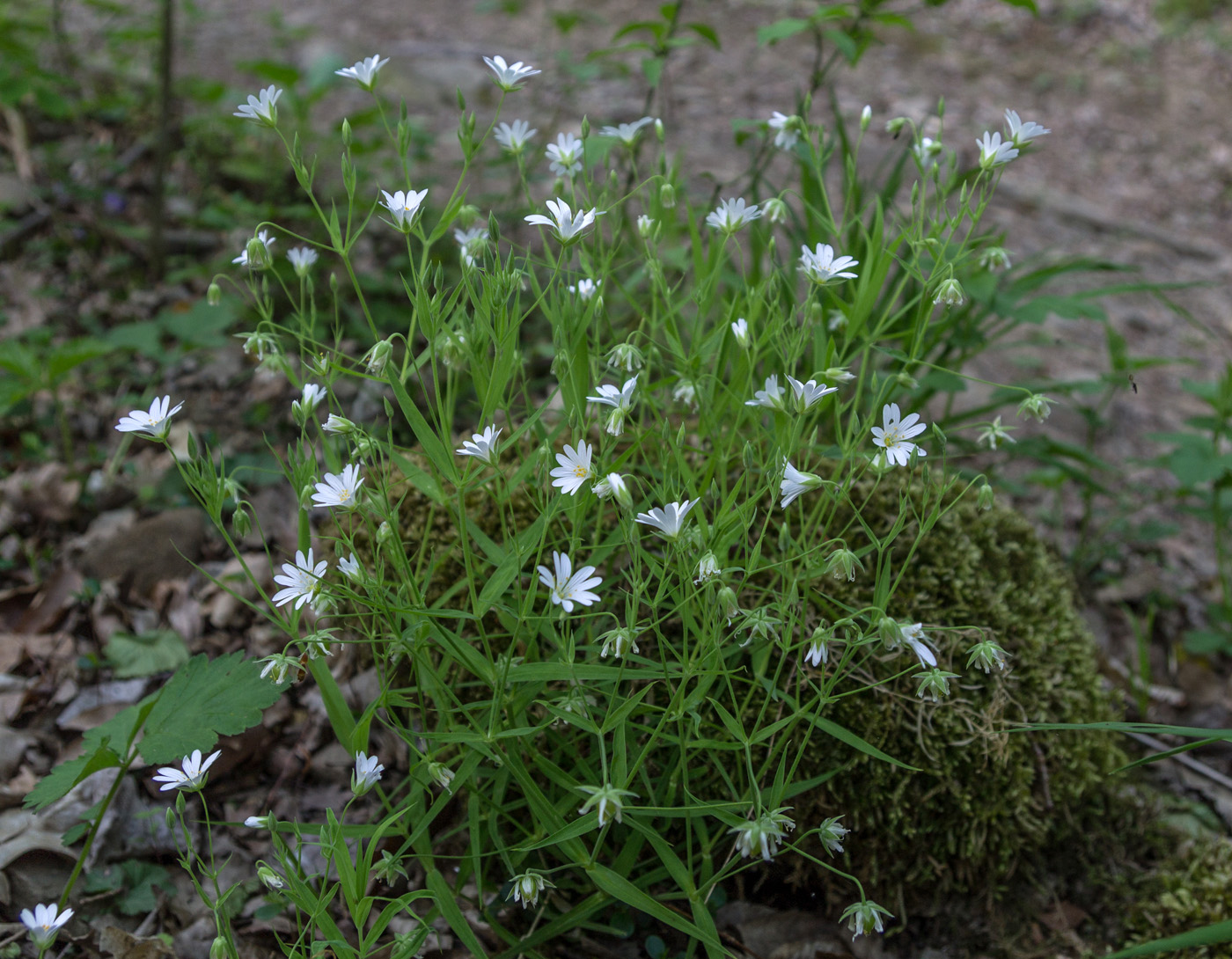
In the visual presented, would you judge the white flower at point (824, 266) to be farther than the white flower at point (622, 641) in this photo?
Yes

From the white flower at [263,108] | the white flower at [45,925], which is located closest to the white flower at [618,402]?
the white flower at [263,108]

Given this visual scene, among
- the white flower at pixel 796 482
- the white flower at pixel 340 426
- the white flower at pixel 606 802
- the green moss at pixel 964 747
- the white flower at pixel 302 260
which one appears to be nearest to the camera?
the white flower at pixel 606 802

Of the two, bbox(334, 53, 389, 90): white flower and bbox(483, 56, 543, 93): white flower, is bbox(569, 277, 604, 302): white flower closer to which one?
bbox(483, 56, 543, 93): white flower

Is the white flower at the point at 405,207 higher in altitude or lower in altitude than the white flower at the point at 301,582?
higher

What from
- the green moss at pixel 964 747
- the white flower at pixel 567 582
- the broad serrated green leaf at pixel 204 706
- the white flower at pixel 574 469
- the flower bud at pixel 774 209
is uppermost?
the flower bud at pixel 774 209

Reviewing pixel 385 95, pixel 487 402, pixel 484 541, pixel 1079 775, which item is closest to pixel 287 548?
pixel 484 541

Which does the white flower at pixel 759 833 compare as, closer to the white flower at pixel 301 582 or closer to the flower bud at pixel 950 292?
the white flower at pixel 301 582

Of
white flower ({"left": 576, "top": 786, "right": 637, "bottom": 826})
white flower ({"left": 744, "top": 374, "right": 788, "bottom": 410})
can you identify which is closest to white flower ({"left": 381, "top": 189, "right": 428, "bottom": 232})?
white flower ({"left": 744, "top": 374, "right": 788, "bottom": 410})
